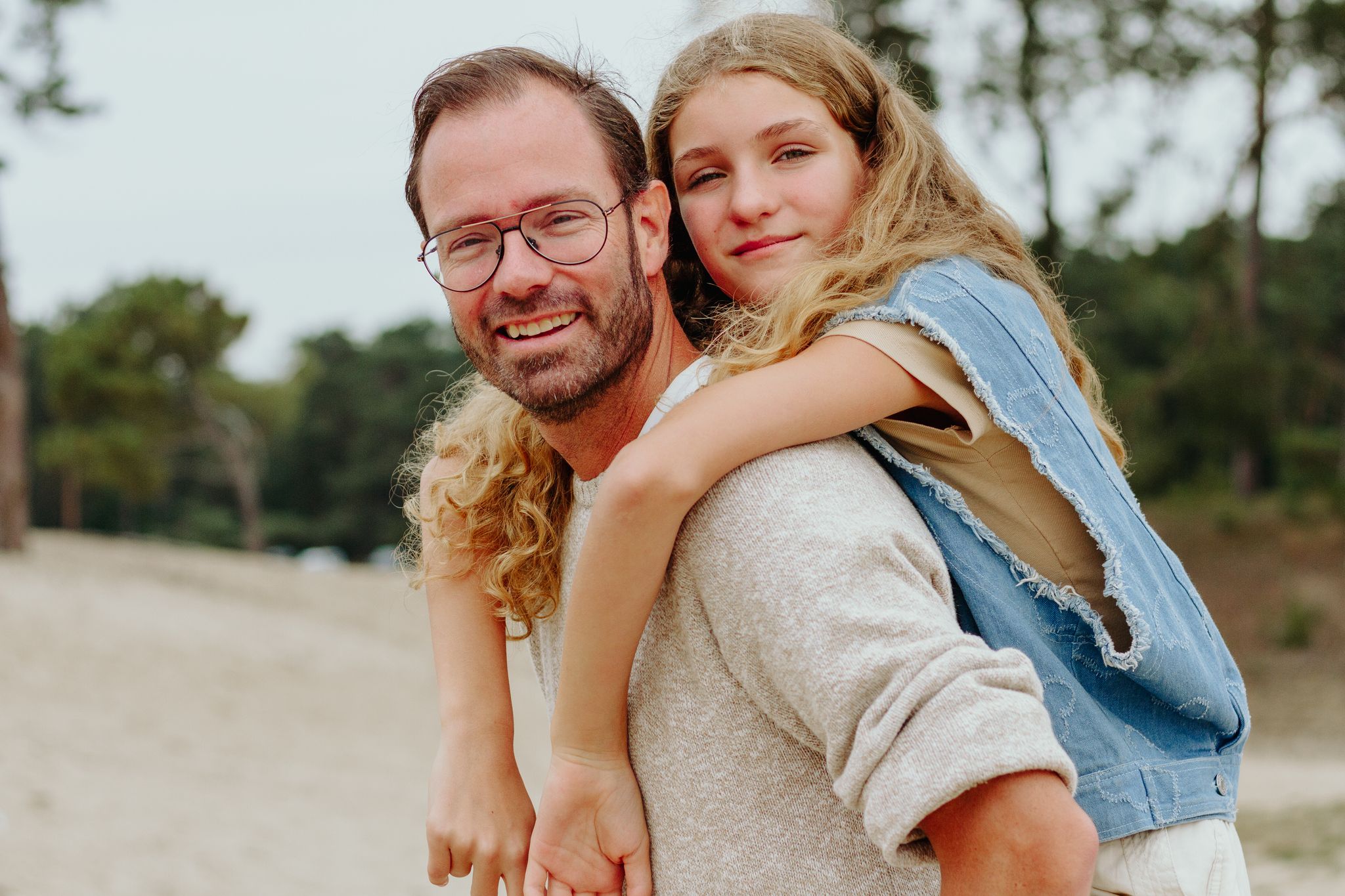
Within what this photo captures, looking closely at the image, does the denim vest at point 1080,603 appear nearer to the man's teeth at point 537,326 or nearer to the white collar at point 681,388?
the white collar at point 681,388

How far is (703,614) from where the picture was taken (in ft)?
4.92

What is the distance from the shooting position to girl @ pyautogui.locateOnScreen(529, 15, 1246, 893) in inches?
58.9

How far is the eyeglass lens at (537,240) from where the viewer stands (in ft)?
5.76

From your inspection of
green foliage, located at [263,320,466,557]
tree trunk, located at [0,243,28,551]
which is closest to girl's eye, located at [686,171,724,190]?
tree trunk, located at [0,243,28,551]

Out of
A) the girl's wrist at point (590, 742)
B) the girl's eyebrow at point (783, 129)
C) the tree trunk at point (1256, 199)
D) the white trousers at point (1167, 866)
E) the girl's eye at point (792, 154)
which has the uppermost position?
Answer: the tree trunk at point (1256, 199)

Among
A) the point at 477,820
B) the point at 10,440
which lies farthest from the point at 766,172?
the point at 10,440

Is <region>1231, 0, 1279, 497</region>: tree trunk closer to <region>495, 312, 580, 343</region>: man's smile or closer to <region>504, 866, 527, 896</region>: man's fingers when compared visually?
<region>495, 312, 580, 343</region>: man's smile

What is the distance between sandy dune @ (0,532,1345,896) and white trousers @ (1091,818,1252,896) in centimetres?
689

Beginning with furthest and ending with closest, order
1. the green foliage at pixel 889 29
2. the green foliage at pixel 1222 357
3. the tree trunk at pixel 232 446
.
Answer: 1. the tree trunk at pixel 232 446
2. the green foliage at pixel 1222 357
3. the green foliage at pixel 889 29

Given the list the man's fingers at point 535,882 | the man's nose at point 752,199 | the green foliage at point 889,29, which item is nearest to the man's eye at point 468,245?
the man's nose at point 752,199

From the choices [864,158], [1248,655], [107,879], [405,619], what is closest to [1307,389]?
[1248,655]

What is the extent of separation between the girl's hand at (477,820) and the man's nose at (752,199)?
38.4 inches

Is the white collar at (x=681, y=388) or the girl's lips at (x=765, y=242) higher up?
the girl's lips at (x=765, y=242)

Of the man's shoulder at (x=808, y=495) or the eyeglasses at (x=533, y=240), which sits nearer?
the man's shoulder at (x=808, y=495)
